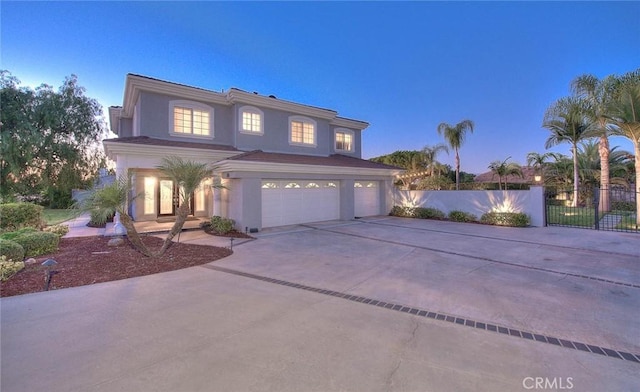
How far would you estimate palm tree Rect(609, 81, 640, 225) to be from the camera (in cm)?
1216

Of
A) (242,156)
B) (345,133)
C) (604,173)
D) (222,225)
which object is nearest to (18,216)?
(222,225)

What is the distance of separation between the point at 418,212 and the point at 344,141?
22.3 feet

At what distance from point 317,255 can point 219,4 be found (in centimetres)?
1122

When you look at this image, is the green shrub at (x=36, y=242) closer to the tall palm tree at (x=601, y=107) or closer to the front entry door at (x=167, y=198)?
the front entry door at (x=167, y=198)

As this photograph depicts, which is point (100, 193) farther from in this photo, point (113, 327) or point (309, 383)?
point (309, 383)

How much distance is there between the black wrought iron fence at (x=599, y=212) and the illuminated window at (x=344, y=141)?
1131 cm

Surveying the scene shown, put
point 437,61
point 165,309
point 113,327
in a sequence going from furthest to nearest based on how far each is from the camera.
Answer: point 437,61 → point 165,309 → point 113,327

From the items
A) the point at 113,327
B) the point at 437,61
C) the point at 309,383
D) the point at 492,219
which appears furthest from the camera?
the point at 437,61

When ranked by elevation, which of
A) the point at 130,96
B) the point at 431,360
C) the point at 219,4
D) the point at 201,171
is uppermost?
the point at 219,4

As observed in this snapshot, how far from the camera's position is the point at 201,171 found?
794cm

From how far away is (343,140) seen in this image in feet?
64.2

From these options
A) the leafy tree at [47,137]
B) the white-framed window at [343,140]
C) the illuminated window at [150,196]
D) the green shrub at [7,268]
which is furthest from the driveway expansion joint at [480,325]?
the leafy tree at [47,137]

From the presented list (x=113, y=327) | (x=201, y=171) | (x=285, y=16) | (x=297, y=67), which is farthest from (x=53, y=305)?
(x=297, y=67)

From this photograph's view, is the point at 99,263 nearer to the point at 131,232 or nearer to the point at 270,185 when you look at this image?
the point at 131,232
